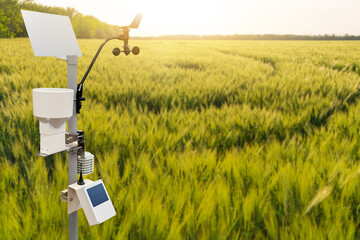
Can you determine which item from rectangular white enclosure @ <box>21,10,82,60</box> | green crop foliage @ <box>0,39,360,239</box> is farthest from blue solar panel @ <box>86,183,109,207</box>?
rectangular white enclosure @ <box>21,10,82,60</box>

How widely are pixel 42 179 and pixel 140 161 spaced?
0.49 m

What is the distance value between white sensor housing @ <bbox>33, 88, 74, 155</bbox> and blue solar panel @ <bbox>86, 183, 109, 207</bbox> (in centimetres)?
Answer: 19

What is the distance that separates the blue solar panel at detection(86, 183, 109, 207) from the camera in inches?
42.3

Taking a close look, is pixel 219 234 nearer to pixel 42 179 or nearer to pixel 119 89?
pixel 42 179

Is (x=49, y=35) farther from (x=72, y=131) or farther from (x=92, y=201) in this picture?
(x=92, y=201)

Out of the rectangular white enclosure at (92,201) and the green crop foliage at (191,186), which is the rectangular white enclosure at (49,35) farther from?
the green crop foliage at (191,186)

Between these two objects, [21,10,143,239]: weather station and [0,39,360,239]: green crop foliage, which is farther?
[0,39,360,239]: green crop foliage

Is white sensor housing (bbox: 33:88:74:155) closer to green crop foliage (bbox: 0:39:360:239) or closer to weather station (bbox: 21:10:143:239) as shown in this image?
weather station (bbox: 21:10:143:239)

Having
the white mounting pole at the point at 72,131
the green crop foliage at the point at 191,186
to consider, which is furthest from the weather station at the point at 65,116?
the green crop foliage at the point at 191,186

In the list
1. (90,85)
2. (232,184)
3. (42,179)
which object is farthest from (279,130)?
(90,85)

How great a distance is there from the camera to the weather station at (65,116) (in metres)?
1.00

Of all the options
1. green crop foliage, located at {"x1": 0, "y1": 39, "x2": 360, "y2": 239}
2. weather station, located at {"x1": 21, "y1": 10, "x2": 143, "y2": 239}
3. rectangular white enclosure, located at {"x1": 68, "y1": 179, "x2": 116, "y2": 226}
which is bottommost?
green crop foliage, located at {"x1": 0, "y1": 39, "x2": 360, "y2": 239}

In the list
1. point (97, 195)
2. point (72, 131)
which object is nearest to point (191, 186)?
point (97, 195)

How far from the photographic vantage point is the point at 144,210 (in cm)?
122
